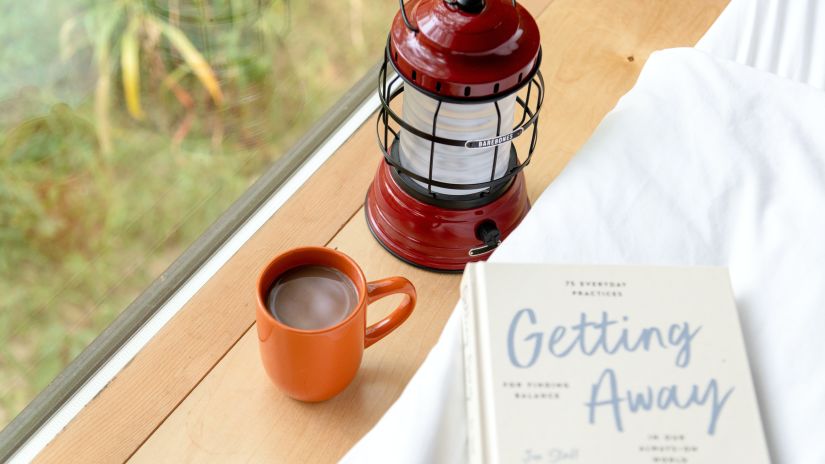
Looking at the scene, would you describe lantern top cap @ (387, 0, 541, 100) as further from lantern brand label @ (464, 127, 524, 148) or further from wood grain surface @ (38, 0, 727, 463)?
wood grain surface @ (38, 0, 727, 463)

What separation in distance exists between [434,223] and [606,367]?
264 millimetres

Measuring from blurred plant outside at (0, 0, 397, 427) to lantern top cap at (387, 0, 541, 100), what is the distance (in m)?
0.31

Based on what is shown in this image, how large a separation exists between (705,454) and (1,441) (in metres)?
0.52

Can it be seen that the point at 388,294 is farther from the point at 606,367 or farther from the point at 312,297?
the point at 606,367

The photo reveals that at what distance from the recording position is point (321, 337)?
61 centimetres

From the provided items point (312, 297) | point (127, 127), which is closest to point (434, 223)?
point (312, 297)

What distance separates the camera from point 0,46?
93cm

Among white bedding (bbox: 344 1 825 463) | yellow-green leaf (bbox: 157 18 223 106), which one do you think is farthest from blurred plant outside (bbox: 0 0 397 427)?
white bedding (bbox: 344 1 825 463)

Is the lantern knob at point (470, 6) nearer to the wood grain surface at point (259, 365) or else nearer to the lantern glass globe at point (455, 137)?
the lantern glass globe at point (455, 137)

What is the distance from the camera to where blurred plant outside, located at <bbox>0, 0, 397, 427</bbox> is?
0.87 m

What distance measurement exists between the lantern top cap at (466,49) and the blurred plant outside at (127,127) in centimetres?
31

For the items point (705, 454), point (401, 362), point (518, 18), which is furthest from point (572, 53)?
point (705, 454)

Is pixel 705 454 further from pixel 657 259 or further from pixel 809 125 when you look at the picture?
pixel 809 125

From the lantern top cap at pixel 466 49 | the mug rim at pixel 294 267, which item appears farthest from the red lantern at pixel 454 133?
the mug rim at pixel 294 267
